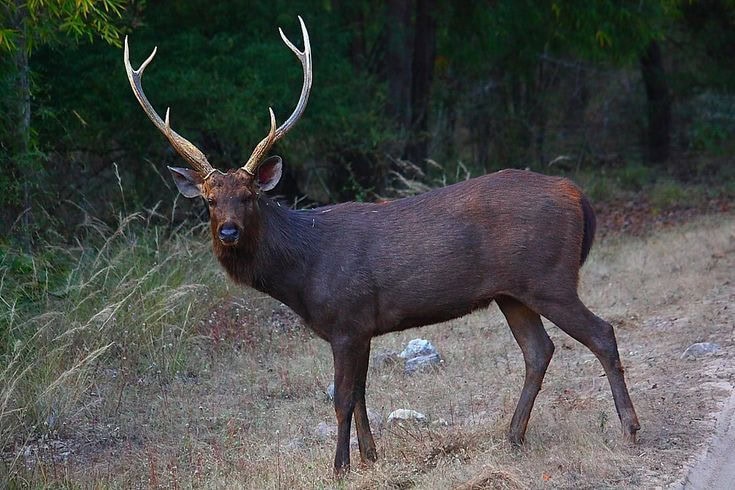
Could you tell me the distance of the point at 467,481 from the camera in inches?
258

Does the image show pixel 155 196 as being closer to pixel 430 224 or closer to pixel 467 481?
pixel 430 224

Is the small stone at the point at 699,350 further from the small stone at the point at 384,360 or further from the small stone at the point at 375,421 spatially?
the small stone at the point at 375,421

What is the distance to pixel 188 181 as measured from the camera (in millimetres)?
7281

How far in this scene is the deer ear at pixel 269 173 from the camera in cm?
733

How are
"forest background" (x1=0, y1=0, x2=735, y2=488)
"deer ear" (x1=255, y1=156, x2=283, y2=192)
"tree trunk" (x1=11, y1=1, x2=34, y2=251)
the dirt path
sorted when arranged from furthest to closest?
Result: "tree trunk" (x1=11, y1=1, x2=34, y2=251) → "forest background" (x1=0, y1=0, x2=735, y2=488) → "deer ear" (x1=255, y1=156, x2=283, y2=192) → the dirt path

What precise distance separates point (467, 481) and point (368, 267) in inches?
58.8

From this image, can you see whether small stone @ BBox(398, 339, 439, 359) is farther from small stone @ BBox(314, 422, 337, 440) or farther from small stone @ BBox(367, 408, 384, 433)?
small stone @ BBox(314, 422, 337, 440)

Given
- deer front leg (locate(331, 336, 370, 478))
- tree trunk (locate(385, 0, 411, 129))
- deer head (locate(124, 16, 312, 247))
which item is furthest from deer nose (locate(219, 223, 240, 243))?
tree trunk (locate(385, 0, 411, 129))

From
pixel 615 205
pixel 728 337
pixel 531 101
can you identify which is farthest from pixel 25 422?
pixel 531 101

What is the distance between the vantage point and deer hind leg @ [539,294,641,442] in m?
7.11

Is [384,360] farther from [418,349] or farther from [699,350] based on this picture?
[699,350]

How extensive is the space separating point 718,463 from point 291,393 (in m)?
3.66

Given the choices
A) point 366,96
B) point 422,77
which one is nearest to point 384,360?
point 366,96

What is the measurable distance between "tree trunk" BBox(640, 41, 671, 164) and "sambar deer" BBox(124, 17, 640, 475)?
1619cm
